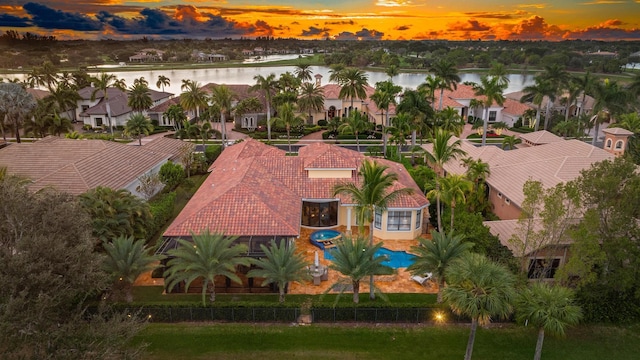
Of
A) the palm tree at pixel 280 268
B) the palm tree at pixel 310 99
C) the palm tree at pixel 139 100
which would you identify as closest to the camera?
the palm tree at pixel 280 268

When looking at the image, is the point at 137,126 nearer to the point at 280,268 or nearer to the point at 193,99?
the point at 193,99

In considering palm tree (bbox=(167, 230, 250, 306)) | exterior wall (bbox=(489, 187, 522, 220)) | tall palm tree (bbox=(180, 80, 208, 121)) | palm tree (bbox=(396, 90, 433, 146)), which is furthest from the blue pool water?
tall palm tree (bbox=(180, 80, 208, 121))

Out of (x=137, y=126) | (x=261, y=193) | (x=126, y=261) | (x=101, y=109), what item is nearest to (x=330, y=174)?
(x=261, y=193)

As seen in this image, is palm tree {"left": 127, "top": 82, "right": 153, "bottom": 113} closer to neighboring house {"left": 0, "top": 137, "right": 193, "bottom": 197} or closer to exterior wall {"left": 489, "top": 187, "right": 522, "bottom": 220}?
neighboring house {"left": 0, "top": 137, "right": 193, "bottom": 197}

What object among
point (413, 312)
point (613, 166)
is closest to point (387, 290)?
point (413, 312)

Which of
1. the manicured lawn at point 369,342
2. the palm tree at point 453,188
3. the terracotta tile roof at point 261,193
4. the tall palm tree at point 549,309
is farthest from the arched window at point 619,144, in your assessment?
the tall palm tree at point 549,309

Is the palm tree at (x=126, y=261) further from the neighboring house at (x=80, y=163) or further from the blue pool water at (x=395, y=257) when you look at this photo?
the blue pool water at (x=395, y=257)

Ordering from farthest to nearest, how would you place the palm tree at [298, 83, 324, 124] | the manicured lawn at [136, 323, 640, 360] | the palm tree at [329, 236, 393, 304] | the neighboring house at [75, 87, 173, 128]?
the palm tree at [298, 83, 324, 124] < the neighboring house at [75, 87, 173, 128] < the palm tree at [329, 236, 393, 304] < the manicured lawn at [136, 323, 640, 360]
